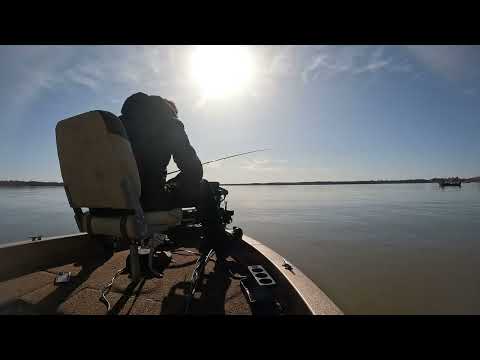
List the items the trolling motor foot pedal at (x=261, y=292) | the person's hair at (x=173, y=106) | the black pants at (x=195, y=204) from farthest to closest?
the person's hair at (x=173, y=106), the black pants at (x=195, y=204), the trolling motor foot pedal at (x=261, y=292)

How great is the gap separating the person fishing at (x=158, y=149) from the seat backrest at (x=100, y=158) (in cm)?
24

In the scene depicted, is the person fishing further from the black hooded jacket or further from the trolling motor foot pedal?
the trolling motor foot pedal

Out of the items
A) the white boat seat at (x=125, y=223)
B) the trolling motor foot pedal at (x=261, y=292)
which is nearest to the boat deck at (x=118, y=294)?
the trolling motor foot pedal at (x=261, y=292)

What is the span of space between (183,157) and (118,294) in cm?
135

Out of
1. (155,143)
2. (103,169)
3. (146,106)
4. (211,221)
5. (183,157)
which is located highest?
(146,106)

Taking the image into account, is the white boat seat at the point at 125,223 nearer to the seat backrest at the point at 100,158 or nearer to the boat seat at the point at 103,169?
the boat seat at the point at 103,169

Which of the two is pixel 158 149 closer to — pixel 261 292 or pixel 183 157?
pixel 183 157

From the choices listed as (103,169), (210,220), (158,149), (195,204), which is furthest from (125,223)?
(210,220)

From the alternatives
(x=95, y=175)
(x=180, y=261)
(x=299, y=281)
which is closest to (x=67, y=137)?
(x=95, y=175)

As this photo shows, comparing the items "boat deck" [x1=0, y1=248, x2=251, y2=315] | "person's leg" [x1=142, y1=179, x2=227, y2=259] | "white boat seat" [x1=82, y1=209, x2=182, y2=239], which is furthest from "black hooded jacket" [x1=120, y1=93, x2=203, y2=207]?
"boat deck" [x1=0, y1=248, x2=251, y2=315]

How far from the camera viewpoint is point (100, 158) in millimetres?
1499

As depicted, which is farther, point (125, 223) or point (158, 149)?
point (158, 149)

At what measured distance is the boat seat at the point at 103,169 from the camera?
4.83 feet
